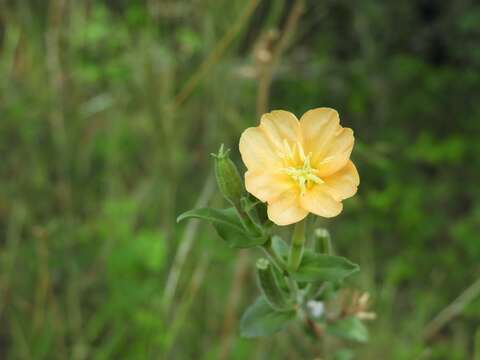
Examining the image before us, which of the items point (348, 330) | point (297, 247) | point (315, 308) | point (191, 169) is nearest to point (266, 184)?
point (297, 247)

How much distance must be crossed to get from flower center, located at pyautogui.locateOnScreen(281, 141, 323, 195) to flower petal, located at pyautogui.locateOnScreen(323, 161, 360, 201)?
0.06ft

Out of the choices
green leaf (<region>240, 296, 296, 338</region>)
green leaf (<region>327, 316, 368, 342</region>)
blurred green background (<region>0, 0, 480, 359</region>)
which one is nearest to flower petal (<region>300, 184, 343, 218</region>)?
green leaf (<region>240, 296, 296, 338</region>)

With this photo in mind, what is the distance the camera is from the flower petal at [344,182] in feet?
2.83

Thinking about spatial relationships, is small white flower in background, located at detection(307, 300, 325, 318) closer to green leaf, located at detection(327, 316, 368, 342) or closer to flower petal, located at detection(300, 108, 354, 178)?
green leaf, located at detection(327, 316, 368, 342)

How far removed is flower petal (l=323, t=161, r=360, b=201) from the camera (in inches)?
34.0

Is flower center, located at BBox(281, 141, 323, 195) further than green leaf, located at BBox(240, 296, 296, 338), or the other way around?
green leaf, located at BBox(240, 296, 296, 338)

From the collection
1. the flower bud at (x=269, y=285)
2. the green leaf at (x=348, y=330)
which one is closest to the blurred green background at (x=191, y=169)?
the green leaf at (x=348, y=330)

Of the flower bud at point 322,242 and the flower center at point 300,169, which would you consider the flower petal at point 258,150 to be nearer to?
the flower center at point 300,169

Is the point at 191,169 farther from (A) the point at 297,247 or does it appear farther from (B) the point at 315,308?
(A) the point at 297,247

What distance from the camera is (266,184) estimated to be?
885 mm

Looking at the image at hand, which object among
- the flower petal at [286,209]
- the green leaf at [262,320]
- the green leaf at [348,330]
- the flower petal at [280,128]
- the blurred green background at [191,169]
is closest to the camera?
the flower petal at [286,209]

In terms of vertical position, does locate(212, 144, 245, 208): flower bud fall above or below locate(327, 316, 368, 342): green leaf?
above

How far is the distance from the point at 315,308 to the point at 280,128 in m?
0.40

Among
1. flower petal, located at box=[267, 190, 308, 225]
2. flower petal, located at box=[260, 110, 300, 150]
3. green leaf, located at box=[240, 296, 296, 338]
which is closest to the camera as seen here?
flower petal, located at box=[267, 190, 308, 225]
